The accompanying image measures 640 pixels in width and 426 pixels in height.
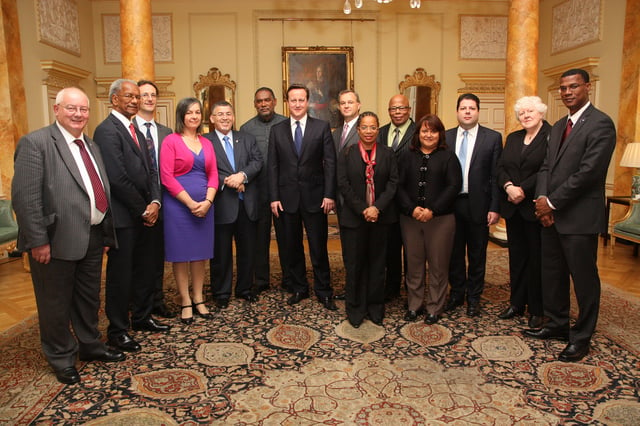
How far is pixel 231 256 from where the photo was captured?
4648mm

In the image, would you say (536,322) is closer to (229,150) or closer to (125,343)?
(229,150)

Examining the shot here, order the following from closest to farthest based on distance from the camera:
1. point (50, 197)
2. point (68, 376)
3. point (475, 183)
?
point (50, 197)
point (68, 376)
point (475, 183)

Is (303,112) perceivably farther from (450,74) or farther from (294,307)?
(450,74)

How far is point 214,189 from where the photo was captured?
167 inches

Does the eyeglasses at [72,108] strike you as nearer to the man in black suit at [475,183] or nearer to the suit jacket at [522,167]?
the man in black suit at [475,183]

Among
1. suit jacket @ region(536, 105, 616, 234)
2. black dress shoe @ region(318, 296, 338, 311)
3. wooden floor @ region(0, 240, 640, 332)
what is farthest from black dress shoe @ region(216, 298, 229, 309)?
suit jacket @ region(536, 105, 616, 234)

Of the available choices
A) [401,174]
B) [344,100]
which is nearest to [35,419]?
[401,174]

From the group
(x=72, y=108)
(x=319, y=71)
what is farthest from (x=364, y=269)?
(x=319, y=71)

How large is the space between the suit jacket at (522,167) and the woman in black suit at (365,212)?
86 cm

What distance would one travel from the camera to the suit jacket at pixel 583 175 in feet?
10.8

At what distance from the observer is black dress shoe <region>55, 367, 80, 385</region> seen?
3.16 m

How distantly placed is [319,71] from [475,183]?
270 inches

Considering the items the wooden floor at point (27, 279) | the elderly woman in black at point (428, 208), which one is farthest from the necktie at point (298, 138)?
the wooden floor at point (27, 279)

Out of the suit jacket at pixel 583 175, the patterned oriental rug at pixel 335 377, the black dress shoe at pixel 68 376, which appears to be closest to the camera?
the patterned oriental rug at pixel 335 377
